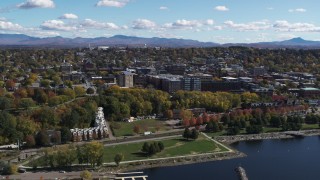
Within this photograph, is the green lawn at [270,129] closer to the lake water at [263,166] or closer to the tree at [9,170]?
the lake water at [263,166]

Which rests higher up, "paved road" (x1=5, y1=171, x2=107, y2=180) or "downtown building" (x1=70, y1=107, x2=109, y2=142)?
"downtown building" (x1=70, y1=107, x2=109, y2=142)

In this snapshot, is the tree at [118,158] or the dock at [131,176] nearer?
the dock at [131,176]

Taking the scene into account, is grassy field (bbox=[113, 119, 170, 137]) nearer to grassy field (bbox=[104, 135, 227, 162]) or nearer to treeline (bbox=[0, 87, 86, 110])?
grassy field (bbox=[104, 135, 227, 162])

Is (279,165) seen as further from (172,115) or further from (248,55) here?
(248,55)

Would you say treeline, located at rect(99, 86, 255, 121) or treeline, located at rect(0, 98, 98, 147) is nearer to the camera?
treeline, located at rect(0, 98, 98, 147)

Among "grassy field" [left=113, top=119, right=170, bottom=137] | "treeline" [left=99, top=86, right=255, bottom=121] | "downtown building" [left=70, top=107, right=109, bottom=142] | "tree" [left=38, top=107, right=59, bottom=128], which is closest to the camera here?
"downtown building" [left=70, top=107, right=109, bottom=142]

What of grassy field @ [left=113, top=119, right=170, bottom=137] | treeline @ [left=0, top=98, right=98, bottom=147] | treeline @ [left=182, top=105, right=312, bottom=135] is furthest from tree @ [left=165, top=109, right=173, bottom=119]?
treeline @ [left=0, top=98, right=98, bottom=147]

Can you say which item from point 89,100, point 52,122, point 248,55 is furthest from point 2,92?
point 248,55

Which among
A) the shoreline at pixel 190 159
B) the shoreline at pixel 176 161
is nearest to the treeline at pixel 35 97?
the shoreline at pixel 190 159
